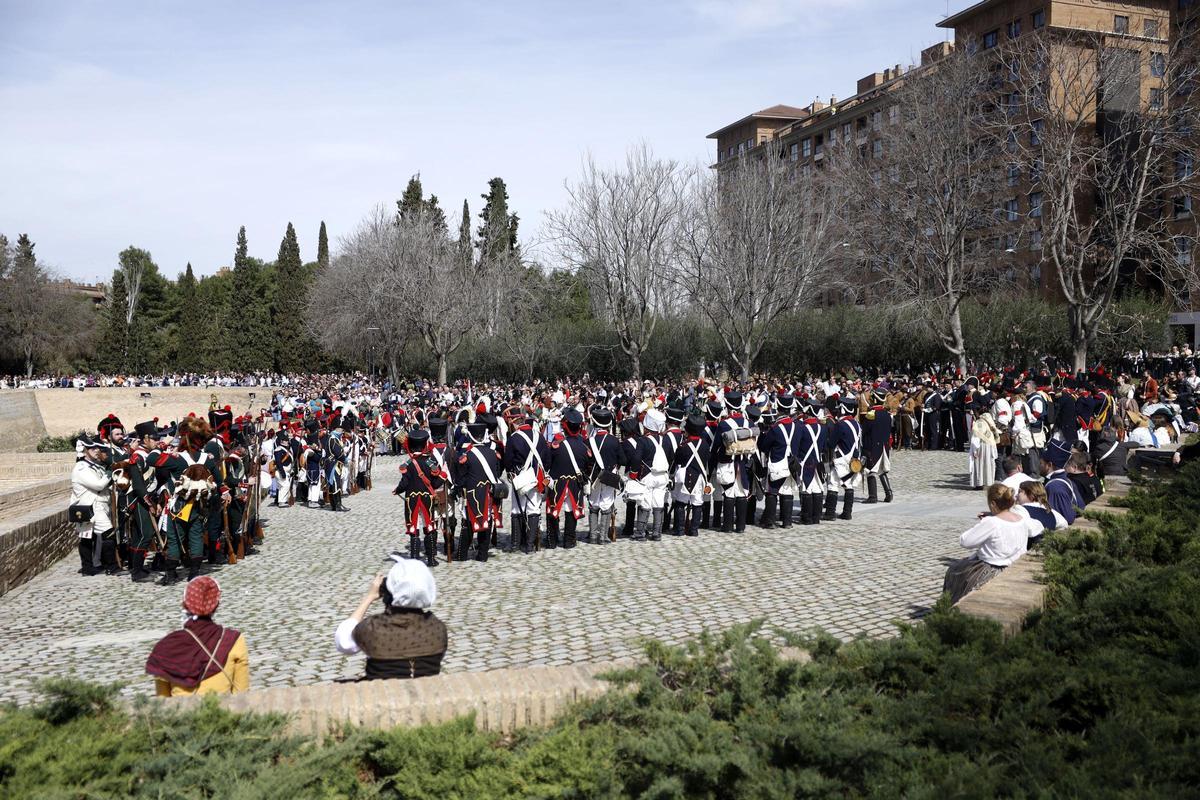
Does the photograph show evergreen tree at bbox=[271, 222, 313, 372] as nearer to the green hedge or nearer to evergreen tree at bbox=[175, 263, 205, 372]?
evergreen tree at bbox=[175, 263, 205, 372]

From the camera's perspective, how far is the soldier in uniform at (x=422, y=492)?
1170 centimetres

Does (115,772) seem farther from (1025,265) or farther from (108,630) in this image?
(1025,265)

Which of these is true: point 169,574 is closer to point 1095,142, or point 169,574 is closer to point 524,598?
point 524,598

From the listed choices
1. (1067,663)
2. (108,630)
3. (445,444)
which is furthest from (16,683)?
(1067,663)

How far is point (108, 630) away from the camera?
8.95m

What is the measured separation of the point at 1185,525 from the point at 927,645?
4.30 m

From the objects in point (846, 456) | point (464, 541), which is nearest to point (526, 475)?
point (464, 541)

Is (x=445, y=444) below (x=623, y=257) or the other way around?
below

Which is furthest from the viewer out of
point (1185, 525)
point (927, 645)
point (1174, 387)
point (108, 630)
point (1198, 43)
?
point (1198, 43)

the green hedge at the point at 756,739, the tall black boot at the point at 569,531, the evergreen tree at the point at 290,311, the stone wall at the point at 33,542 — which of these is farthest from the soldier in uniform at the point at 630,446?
the evergreen tree at the point at 290,311

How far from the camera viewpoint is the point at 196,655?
17.0ft

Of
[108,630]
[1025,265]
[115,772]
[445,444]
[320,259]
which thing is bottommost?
[108,630]

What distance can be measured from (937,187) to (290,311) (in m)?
58.0

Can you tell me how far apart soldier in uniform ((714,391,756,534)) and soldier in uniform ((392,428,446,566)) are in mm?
3962
